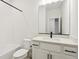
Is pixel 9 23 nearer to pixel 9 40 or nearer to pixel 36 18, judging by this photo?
pixel 9 40

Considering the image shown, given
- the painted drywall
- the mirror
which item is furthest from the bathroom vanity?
the painted drywall

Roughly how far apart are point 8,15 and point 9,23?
22cm

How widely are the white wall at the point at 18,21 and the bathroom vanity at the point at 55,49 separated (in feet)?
2.32

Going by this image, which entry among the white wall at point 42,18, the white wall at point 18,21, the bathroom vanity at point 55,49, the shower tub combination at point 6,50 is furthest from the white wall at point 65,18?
the shower tub combination at point 6,50

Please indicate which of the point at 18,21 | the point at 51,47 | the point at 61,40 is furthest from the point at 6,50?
the point at 61,40

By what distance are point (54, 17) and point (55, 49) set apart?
1039 millimetres

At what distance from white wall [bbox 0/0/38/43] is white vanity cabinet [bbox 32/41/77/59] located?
0.71m

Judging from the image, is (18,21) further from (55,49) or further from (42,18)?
(55,49)

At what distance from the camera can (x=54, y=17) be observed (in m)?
2.05

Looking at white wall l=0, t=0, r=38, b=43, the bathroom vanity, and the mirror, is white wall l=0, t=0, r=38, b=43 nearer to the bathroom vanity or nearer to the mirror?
the mirror

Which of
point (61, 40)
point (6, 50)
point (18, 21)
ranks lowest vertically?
point (6, 50)

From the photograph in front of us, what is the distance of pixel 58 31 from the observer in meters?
2.00

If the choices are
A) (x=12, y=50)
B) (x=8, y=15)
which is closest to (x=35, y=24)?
(x=8, y=15)

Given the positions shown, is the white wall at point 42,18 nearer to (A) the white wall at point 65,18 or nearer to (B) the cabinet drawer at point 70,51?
(A) the white wall at point 65,18
